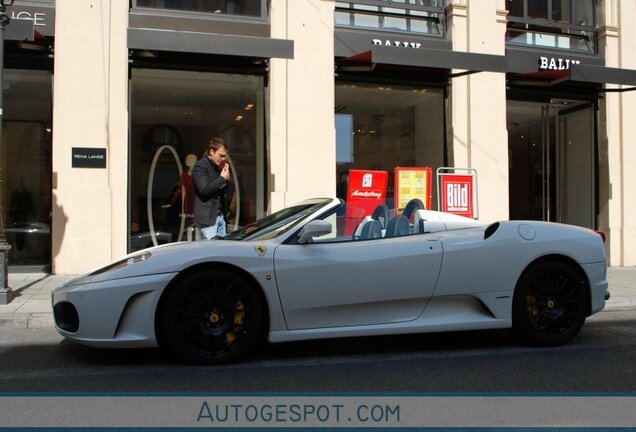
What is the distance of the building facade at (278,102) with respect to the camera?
31.4ft

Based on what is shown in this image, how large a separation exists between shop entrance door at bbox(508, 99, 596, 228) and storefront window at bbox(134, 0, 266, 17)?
225 inches

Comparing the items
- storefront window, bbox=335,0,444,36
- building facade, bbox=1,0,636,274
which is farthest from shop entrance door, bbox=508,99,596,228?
storefront window, bbox=335,0,444,36

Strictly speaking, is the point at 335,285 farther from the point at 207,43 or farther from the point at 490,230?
the point at 207,43

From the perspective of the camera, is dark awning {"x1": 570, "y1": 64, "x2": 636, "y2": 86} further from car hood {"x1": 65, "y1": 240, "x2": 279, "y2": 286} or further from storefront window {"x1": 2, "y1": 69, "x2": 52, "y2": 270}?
storefront window {"x1": 2, "y1": 69, "x2": 52, "y2": 270}

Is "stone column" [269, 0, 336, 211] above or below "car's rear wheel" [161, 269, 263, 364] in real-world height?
above

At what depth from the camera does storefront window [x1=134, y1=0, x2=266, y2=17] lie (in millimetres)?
10227

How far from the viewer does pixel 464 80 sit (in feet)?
38.3

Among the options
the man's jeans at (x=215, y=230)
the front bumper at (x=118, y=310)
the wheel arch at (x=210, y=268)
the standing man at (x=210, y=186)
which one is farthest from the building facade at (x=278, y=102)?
the wheel arch at (x=210, y=268)

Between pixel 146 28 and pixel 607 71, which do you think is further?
pixel 607 71

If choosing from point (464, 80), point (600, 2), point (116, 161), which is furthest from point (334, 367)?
point (600, 2)

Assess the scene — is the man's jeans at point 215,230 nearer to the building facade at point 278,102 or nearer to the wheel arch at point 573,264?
the building facade at point 278,102

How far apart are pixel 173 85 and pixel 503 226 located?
23.9 ft

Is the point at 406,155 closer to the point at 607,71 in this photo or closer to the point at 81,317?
the point at 607,71

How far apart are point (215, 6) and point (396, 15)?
3.44 m
